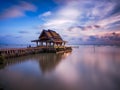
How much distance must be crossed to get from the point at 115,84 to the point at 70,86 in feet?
9.85

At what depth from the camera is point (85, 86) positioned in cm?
822

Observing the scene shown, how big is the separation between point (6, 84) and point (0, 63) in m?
8.01

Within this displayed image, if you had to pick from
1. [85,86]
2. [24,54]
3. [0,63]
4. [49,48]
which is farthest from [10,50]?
[85,86]

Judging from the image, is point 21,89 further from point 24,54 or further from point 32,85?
point 24,54

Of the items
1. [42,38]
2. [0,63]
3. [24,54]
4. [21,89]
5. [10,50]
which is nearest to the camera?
[21,89]

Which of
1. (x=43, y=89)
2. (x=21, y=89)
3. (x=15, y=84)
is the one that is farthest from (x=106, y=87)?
(x=15, y=84)

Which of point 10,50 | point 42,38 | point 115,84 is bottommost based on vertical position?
point 115,84

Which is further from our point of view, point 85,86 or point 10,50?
point 10,50

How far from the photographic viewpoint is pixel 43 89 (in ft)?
24.5

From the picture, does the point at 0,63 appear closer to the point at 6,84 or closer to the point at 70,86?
the point at 6,84

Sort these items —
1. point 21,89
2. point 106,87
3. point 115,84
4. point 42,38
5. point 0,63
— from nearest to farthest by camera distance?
1. point 21,89
2. point 106,87
3. point 115,84
4. point 0,63
5. point 42,38

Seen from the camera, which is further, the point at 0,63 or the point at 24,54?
the point at 24,54

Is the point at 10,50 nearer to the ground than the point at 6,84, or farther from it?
farther from it

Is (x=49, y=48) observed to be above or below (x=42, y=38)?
below
